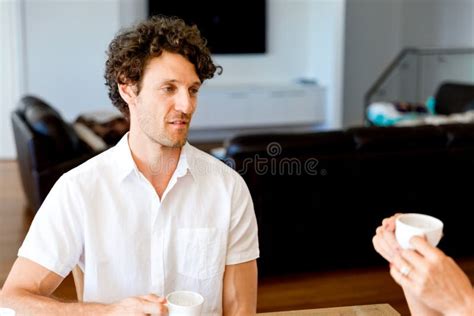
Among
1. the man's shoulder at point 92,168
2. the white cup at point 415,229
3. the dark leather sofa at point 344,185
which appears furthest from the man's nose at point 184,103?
the dark leather sofa at point 344,185

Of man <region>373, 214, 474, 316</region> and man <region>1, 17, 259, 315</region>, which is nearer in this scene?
man <region>373, 214, 474, 316</region>

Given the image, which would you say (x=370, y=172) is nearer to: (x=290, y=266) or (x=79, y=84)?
(x=290, y=266)

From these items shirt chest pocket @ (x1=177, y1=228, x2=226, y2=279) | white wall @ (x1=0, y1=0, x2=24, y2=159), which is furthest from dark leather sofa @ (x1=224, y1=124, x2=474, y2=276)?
white wall @ (x1=0, y1=0, x2=24, y2=159)

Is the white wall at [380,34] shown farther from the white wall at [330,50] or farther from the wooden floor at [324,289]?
the wooden floor at [324,289]

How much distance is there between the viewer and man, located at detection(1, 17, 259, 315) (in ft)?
5.56

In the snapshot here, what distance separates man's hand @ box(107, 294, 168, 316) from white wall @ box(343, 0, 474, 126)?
726 centimetres

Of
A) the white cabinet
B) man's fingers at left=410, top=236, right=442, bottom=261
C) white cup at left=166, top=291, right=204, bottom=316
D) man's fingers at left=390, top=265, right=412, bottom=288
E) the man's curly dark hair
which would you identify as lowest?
the white cabinet

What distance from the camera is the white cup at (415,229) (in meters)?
1.23

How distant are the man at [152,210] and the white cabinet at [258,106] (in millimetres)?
5739

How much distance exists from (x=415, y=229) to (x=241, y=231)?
669 mm

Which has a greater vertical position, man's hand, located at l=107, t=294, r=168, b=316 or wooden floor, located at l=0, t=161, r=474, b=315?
man's hand, located at l=107, t=294, r=168, b=316

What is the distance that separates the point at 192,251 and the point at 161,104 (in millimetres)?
372

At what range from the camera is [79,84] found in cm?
725

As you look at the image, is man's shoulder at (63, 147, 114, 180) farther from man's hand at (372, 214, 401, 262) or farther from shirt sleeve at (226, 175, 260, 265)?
man's hand at (372, 214, 401, 262)
